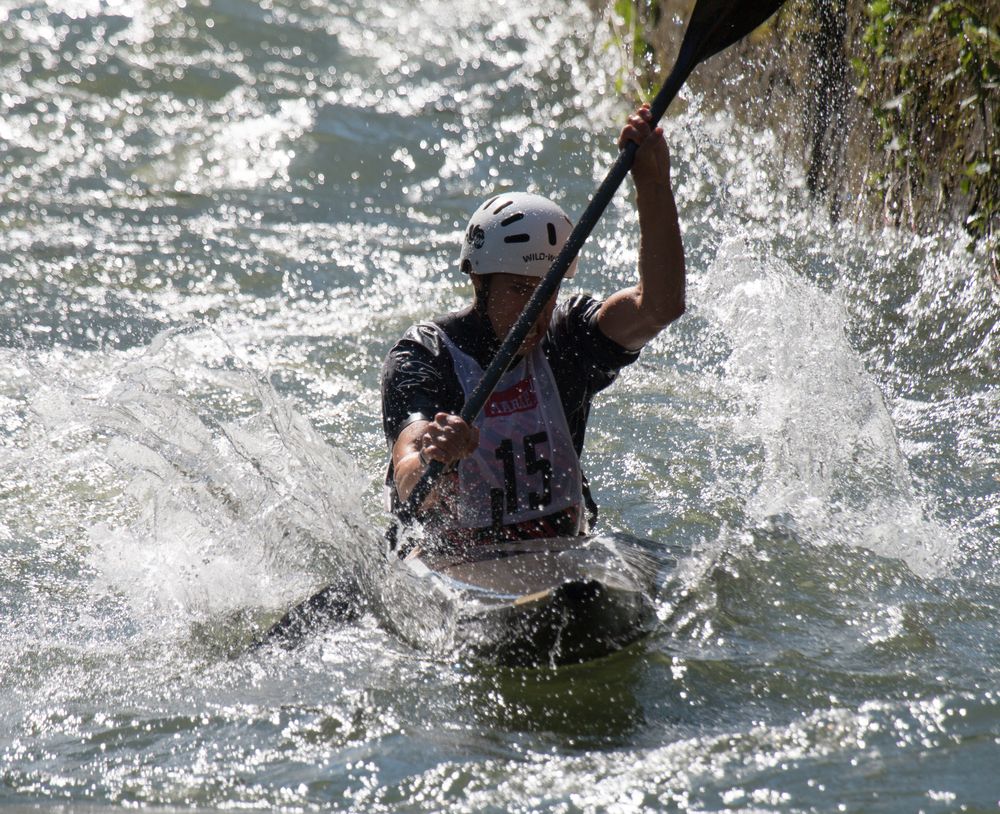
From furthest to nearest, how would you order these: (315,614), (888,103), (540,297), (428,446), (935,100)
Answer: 1. (888,103)
2. (935,100)
3. (315,614)
4. (540,297)
5. (428,446)

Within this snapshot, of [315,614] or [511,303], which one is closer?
[315,614]

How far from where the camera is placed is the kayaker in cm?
447

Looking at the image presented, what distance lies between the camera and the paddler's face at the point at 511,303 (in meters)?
4.66

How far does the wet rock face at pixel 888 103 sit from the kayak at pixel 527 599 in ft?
14.6

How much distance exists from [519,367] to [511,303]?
0.24 metres

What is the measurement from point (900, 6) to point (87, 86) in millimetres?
10240

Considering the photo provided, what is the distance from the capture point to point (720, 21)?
4824mm

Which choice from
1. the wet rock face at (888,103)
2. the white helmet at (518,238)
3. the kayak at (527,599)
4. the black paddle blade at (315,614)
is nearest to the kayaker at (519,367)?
the white helmet at (518,238)

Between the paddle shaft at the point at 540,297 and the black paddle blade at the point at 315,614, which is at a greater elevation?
the paddle shaft at the point at 540,297

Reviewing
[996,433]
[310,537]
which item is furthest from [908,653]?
[996,433]

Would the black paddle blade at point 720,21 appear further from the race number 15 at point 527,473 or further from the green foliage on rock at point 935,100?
the green foliage on rock at point 935,100

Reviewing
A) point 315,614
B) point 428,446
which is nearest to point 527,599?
point 428,446

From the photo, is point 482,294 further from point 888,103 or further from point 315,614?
point 888,103

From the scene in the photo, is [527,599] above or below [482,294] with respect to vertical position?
below
